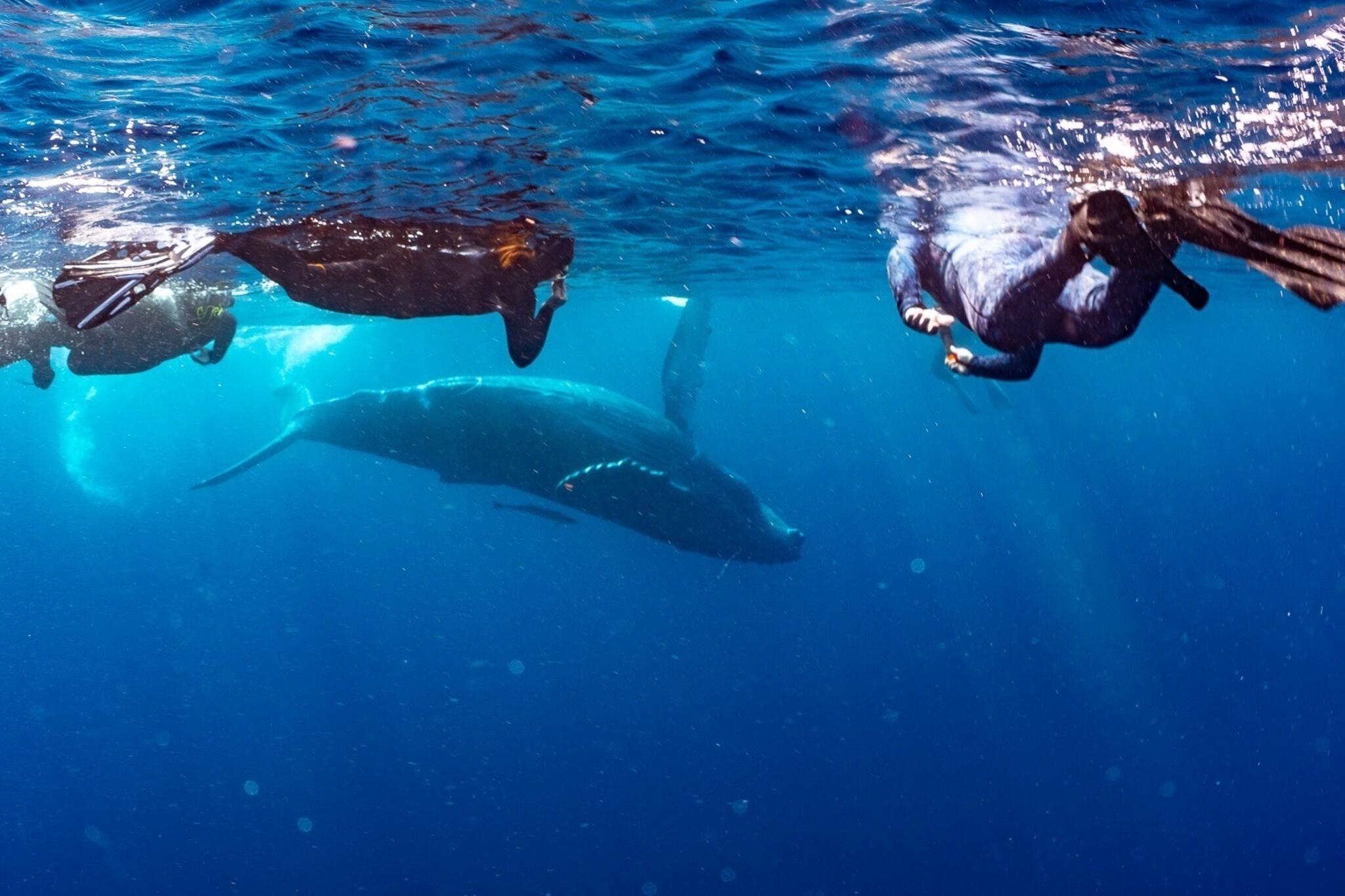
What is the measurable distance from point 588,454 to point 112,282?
8.30m

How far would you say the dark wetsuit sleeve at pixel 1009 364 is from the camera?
485cm

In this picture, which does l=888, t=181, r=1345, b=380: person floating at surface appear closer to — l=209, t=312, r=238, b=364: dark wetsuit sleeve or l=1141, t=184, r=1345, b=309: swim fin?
l=1141, t=184, r=1345, b=309: swim fin

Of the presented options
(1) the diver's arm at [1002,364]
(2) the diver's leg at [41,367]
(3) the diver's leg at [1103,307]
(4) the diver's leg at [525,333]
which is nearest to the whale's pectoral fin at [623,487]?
(4) the diver's leg at [525,333]

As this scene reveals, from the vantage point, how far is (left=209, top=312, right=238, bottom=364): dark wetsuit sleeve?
33.5ft

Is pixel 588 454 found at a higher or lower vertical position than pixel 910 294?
lower

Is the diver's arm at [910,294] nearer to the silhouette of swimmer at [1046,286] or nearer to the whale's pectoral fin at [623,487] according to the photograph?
the silhouette of swimmer at [1046,286]

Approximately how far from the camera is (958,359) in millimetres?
4750

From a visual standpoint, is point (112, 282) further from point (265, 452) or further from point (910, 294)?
point (265, 452)

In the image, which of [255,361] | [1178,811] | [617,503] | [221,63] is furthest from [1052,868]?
[255,361]

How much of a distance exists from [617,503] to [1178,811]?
56262 millimetres

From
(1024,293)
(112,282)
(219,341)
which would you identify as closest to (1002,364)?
(1024,293)

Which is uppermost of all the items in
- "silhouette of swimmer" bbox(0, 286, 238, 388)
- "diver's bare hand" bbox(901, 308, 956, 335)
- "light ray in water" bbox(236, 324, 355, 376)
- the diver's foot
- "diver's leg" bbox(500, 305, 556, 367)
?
"diver's bare hand" bbox(901, 308, 956, 335)

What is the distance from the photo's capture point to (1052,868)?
1495 inches

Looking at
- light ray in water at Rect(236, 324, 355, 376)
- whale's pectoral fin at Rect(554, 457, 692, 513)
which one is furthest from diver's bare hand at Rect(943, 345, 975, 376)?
light ray in water at Rect(236, 324, 355, 376)
